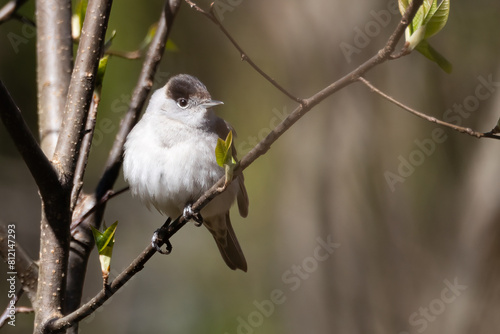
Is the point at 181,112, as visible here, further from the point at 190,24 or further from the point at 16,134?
the point at 190,24

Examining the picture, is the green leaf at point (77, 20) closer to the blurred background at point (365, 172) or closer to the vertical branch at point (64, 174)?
the vertical branch at point (64, 174)

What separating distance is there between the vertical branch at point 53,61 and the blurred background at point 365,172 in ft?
8.97

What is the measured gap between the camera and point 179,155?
3.55m

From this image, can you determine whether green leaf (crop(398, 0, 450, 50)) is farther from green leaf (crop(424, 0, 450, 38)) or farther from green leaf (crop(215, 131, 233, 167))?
green leaf (crop(215, 131, 233, 167))

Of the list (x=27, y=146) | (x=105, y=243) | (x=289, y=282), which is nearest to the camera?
(x=27, y=146)

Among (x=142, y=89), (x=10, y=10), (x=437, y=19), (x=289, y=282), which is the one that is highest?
(x=437, y=19)

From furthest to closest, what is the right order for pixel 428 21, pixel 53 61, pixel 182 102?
1. pixel 182 102
2. pixel 53 61
3. pixel 428 21

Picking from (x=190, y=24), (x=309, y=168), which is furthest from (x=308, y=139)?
(x=190, y=24)

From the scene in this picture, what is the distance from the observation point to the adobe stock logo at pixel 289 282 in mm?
6051

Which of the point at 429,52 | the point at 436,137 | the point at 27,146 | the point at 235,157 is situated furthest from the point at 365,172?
the point at 27,146

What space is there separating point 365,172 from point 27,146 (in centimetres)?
433

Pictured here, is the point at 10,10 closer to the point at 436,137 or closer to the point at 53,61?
the point at 53,61

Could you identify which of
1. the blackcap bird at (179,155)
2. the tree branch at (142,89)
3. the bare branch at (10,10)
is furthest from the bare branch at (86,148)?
the blackcap bird at (179,155)

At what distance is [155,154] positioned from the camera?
3580mm
